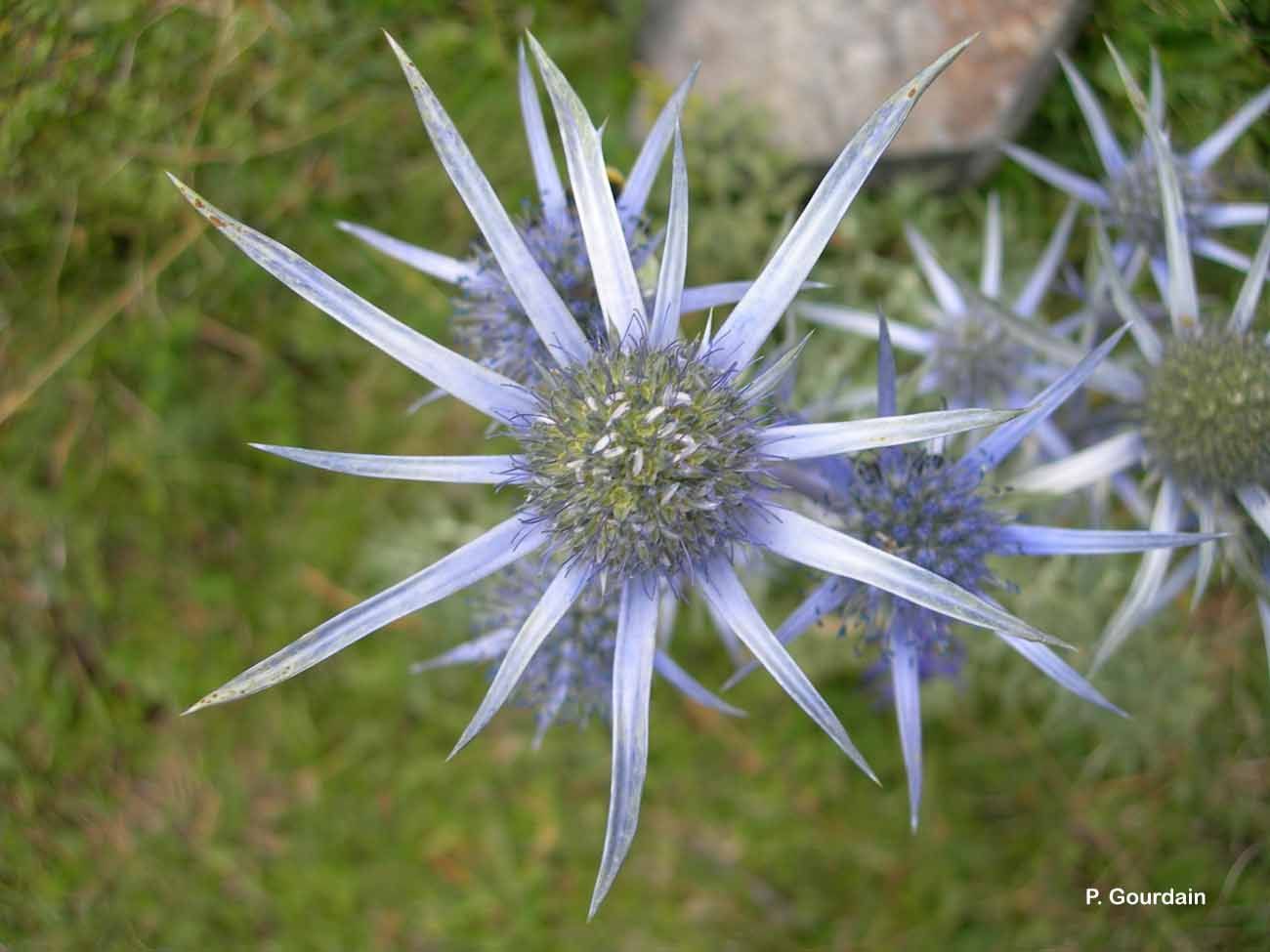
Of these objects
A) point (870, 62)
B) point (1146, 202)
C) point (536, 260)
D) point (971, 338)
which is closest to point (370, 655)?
point (536, 260)

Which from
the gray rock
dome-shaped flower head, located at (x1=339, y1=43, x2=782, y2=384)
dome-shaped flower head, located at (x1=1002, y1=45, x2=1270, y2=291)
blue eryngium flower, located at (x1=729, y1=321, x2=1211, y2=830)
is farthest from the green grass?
dome-shaped flower head, located at (x1=339, y1=43, x2=782, y2=384)

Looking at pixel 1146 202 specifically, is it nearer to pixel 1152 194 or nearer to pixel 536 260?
pixel 1152 194

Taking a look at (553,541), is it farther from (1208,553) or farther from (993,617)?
(1208,553)

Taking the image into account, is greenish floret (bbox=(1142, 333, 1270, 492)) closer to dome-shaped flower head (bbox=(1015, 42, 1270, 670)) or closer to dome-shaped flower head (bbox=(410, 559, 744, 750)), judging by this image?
dome-shaped flower head (bbox=(1015, 42, 1270, 670))

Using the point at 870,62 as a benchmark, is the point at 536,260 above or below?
below

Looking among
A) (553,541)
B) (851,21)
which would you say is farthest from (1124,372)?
(851,21)

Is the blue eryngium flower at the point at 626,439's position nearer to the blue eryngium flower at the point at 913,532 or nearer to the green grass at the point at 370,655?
the blue eryngium flower at the point at 913,532
